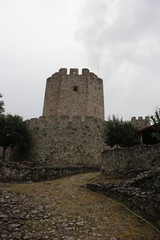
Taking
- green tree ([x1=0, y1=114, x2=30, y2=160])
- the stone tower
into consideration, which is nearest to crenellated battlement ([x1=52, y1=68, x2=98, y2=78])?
the stone tower

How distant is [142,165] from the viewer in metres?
14.3

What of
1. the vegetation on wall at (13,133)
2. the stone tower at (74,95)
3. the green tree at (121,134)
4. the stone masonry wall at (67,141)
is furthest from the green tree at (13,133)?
the green tree at (121,134)

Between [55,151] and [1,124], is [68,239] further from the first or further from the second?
[1,124]

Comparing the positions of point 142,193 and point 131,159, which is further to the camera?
point 131,159

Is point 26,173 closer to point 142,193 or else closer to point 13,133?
point 142,193

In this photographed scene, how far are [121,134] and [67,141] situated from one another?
21.4 ft

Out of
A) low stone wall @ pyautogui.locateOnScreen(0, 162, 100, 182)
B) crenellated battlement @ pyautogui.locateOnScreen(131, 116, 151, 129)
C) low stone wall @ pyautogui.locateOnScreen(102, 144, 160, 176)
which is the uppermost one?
crenellated battlement @ pyautogui.locateOnScreen(131, 116, 151, 129)

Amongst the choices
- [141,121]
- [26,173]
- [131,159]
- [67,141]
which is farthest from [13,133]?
[141,121]

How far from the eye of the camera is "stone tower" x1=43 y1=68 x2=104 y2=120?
30.9 meters

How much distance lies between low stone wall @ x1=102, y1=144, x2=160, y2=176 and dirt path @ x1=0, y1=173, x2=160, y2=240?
15.9 ft

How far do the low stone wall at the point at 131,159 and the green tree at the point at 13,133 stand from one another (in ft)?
37.2

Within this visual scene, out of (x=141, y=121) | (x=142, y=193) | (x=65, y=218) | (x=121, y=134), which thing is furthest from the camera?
(x=141, y=121)

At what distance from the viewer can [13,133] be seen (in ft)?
77.8

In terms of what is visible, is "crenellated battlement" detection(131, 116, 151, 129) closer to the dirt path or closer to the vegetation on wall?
the vegetation on wall
